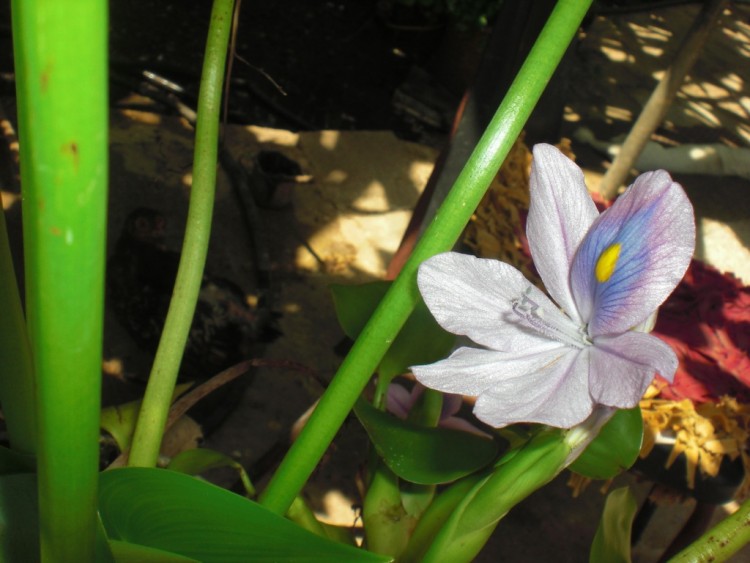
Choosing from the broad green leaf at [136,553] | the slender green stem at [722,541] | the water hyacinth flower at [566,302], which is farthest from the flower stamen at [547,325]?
the broad green leaf at [136,553]

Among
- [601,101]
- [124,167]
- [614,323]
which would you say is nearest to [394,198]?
[124,167]

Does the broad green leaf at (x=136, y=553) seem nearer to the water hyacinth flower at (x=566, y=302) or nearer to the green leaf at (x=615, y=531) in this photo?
the water hyacinth flower at (x=566, y=302)

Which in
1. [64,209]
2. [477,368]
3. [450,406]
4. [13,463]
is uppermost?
[64,209]

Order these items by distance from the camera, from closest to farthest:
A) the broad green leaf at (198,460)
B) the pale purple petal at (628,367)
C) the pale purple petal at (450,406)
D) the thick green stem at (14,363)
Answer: the pale purple petal at (628,367), the thick green stem at (14,363), the broad green leaf at (198,460), the pale purple petal at (450,406)

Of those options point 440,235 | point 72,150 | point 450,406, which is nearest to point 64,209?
point 72,150

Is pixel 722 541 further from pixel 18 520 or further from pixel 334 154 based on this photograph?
pixel 334 154
